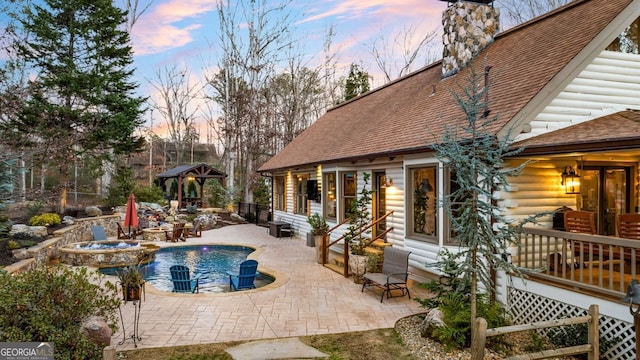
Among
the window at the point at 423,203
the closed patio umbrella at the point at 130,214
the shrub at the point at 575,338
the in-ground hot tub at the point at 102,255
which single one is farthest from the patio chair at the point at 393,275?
the closed patio umbrella at the point at 130,214

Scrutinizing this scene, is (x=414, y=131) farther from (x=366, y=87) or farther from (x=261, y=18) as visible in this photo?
(x=261, y=18)

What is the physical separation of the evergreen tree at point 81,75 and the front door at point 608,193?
19237mm

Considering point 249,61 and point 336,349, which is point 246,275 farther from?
point 249,61

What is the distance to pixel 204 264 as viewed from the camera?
13836 millimetres

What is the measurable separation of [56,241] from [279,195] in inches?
415

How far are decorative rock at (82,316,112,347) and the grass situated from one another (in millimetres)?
307

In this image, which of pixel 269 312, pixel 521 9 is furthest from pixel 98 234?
pixel 521 9

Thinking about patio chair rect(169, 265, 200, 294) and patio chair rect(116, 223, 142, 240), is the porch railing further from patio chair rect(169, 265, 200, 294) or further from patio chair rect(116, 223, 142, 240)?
patio chair rect(116, 223, 142, 240)

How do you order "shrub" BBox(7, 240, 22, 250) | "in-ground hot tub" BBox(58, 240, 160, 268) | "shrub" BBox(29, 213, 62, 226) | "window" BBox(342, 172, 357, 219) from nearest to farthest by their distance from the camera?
"shrub" BBox(7, 240, 22, 250), "in-ground hot tub" BBox(58, 240, 160, 268), "window" BBox(342, 172, 357, 219), "shrub" BBox(29, 213, 62, 226)

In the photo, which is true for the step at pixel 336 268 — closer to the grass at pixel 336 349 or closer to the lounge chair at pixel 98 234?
the grass at pixel 336 349

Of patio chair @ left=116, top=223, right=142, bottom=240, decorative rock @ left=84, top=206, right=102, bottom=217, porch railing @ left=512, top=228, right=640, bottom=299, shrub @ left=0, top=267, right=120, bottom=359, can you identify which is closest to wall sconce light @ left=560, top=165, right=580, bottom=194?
porch railing @ left=512, top=228, right=640, bottom=299

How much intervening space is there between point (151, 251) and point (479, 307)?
11778 mm

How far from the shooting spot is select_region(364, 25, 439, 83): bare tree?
2821cm

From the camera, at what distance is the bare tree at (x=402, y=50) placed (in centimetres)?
2821
